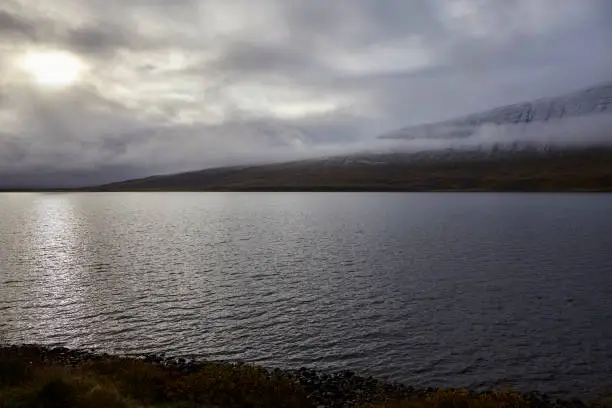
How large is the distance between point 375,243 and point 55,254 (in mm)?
51424

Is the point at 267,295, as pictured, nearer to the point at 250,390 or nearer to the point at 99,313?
the point at 99,313

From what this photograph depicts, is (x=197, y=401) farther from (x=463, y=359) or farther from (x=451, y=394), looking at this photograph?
(x=463, y=359)

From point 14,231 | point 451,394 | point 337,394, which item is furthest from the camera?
point 14,231

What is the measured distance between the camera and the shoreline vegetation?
19.5 metres

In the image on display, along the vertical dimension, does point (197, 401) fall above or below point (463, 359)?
above

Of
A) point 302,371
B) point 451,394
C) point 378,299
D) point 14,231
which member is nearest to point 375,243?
point 378,299

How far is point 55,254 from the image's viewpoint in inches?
3046

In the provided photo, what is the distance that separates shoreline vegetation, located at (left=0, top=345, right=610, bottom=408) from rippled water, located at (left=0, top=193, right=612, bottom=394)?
9.22 feet

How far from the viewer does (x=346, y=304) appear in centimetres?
4478

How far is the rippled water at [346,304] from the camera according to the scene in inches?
1270

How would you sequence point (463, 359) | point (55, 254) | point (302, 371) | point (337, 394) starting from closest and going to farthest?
point (337, 394) → point (302, 371) → point (463, 359) → point (55, 254)

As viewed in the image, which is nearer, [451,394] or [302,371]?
[451,394]

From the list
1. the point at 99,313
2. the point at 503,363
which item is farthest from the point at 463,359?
the point at 99,313

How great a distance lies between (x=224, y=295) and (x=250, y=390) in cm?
2555
